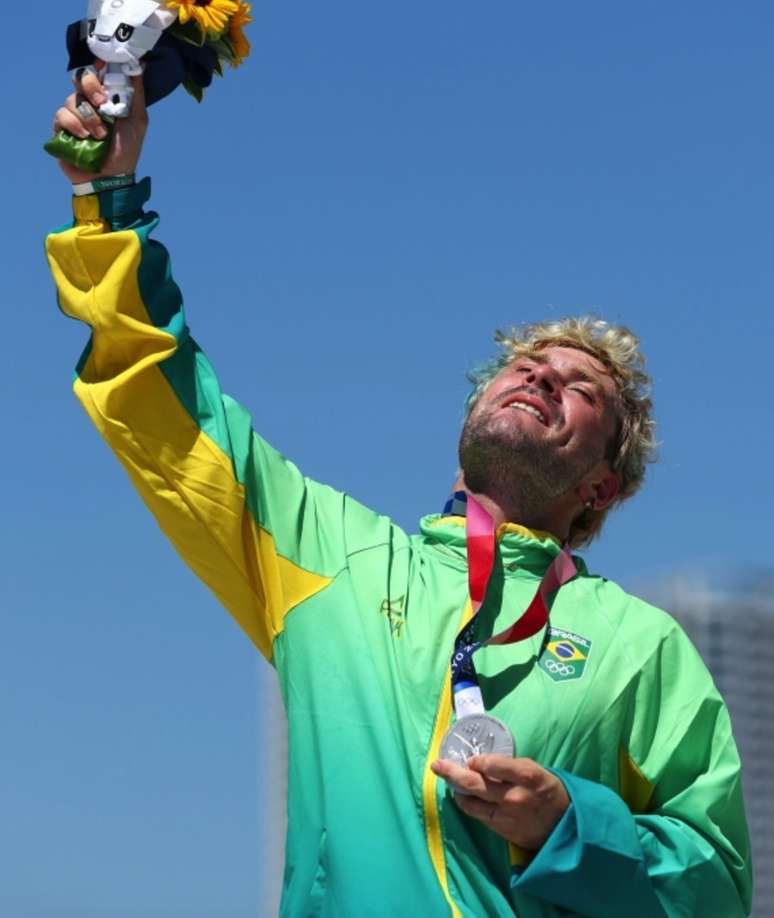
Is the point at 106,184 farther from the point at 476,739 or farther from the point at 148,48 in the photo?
the point at 476,739

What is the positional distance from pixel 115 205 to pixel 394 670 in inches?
67.8

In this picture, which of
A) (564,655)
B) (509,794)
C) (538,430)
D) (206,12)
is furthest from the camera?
(538,430)

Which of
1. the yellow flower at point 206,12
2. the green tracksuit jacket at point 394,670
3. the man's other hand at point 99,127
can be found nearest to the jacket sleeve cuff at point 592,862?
the green tracksuit jacket at point 394,670

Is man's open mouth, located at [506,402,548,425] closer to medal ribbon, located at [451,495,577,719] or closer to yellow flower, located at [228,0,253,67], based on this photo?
medal ribbon, located at [451,495,577,719]

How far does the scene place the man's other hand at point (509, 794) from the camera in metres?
6.20

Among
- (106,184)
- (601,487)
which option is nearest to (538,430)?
(601,487)

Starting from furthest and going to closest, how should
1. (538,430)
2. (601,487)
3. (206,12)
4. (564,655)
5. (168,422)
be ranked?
1. (601,487)
2. (538,430)
3. (206,12)
4. (168,422)
5. (564,655)

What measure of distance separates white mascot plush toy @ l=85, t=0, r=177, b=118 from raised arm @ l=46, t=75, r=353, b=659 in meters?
0.06

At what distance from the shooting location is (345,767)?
6527mm

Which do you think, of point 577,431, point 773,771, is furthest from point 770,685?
point 577,431

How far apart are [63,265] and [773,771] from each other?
13665cm

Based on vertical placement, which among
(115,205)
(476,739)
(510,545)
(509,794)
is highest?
(115,205)

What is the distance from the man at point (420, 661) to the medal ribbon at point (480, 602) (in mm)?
19

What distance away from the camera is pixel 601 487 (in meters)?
8.00
